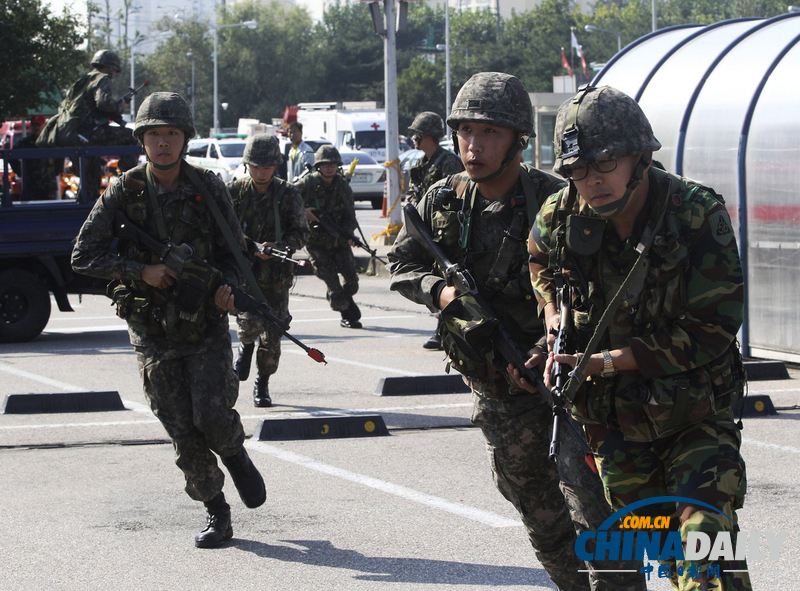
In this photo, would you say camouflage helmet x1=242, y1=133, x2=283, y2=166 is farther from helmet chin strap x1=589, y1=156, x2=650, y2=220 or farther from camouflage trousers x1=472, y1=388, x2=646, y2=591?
helmet chin strap x1=589, y1=156, x2=650, y2=220

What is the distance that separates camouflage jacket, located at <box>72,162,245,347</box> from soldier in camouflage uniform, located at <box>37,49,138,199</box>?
304 inches

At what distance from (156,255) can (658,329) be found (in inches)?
107

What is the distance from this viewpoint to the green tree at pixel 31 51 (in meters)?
22.1

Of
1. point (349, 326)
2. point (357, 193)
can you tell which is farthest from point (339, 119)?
point (349, 326)

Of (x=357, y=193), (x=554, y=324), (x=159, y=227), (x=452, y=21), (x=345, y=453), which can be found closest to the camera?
(x=554, y=324)

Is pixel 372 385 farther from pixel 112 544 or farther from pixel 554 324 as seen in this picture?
pixel 554 324

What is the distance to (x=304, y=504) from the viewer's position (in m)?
5.87

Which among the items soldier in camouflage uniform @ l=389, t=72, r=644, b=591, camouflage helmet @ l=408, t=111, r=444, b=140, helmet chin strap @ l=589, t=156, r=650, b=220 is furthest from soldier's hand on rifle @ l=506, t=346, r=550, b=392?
camouflage helmet @ l=408, t=111, r=444, b=140

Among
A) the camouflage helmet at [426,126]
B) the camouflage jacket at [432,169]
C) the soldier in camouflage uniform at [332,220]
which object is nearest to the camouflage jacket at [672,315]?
the camouflage jacket at [432,169]

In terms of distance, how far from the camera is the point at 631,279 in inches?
128

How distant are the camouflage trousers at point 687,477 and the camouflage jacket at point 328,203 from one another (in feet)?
28.9

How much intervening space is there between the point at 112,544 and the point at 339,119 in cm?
3614

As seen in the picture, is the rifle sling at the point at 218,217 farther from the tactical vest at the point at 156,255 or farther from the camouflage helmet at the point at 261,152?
the camouflage helmet at the point at 261,152

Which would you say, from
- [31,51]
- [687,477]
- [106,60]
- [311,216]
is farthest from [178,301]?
[31,51]
